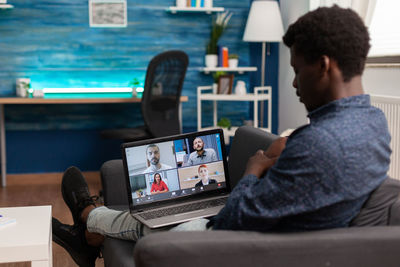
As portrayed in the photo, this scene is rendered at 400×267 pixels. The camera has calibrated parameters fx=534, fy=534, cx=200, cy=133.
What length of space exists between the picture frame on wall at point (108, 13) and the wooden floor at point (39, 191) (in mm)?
1320

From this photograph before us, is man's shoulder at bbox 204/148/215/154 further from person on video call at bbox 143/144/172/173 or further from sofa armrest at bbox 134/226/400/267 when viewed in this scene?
sofa armrest at bbox 134/226/400/267

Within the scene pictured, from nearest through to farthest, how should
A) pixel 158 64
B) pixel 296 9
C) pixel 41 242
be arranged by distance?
pixel 41 242, pixel 158 64, pixel 296 9

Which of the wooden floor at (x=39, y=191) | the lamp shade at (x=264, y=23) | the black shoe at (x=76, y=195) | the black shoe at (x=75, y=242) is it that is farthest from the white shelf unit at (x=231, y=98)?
the black shoe at (x=75, y=242)

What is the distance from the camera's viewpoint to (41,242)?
5.67ft

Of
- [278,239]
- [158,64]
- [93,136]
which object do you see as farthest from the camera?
[93,136]

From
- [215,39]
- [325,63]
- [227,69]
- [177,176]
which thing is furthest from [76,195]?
[215,39]

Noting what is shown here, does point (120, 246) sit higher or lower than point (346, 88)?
lower

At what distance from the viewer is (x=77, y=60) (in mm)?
4656

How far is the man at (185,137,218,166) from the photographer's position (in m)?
1.92

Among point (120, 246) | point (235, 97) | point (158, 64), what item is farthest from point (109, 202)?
point (235, 97)

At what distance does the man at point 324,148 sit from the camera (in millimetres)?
1209

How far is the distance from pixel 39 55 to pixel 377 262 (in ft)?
12.9

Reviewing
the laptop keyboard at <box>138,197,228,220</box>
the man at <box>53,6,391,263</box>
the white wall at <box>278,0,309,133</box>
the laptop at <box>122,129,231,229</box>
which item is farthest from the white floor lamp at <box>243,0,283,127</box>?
the man at <box>53,6,391,263</box>

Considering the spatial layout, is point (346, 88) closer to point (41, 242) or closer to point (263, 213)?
point (263, 213)
